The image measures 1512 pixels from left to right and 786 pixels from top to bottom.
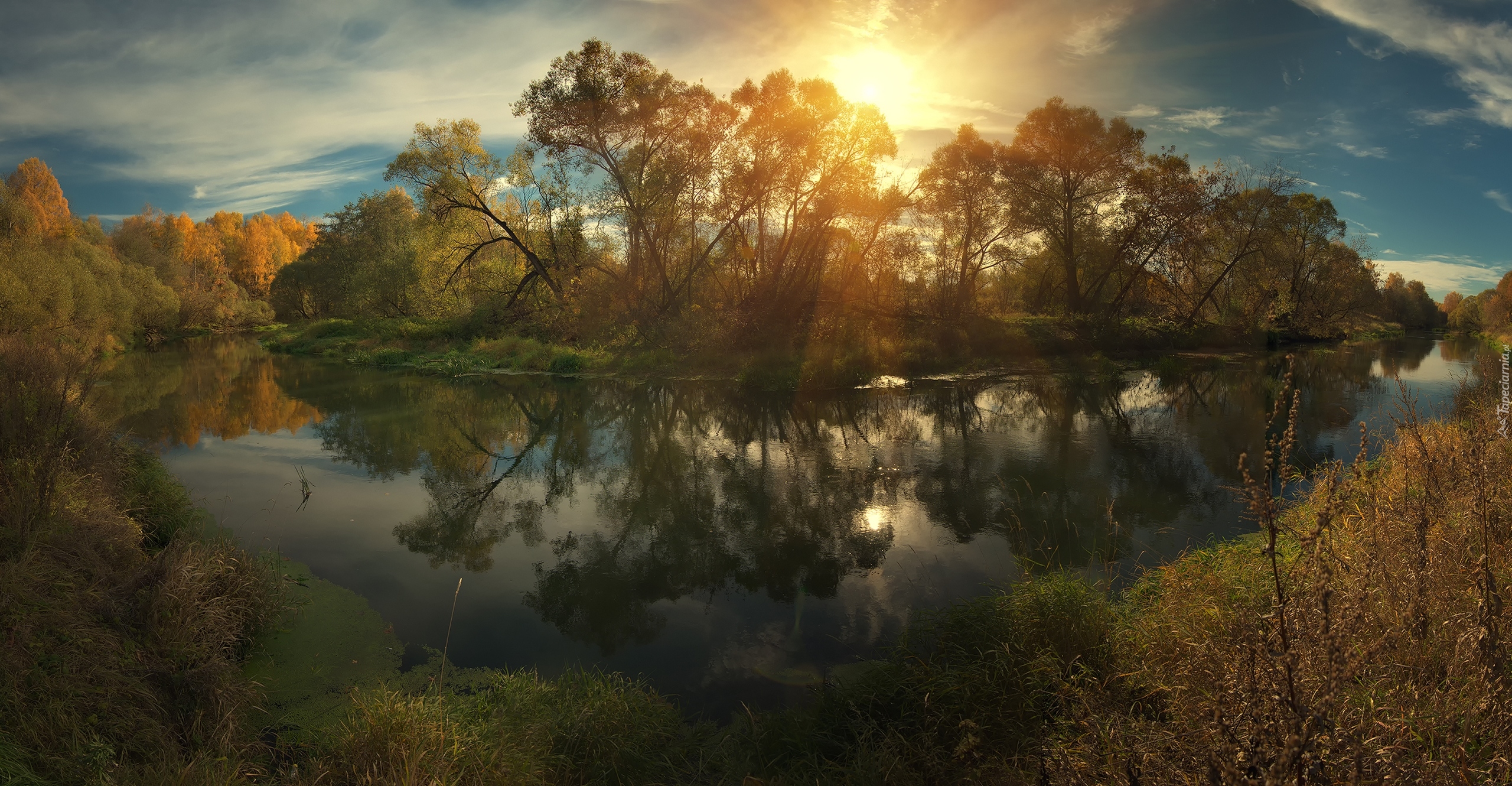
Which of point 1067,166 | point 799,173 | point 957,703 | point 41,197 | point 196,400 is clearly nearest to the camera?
point 957,703

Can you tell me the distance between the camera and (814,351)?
68.6ft

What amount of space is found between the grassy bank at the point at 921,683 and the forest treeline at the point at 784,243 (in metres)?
17.0

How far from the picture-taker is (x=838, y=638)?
17.5 feet

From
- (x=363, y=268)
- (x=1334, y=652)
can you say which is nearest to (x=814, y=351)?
(x=1334, y=652)

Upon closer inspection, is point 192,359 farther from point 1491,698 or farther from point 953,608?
point 1491,698

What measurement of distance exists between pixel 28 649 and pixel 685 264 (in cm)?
2530

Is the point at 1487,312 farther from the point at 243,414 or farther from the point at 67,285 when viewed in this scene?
the point at 67,285

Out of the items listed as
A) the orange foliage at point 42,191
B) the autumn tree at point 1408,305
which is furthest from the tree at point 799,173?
the autumn tree at point 1408,305

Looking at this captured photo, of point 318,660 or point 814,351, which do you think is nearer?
point 318,660

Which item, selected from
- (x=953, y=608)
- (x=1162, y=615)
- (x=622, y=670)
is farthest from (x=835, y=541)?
(x=1162, y=615)

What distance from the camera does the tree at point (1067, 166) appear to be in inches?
1146

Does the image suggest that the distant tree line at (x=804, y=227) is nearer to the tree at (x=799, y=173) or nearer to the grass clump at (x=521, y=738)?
the tree at (x=799, y=173)

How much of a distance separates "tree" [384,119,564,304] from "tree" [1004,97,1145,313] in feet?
69.6

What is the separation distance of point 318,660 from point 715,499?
16.1 feet
